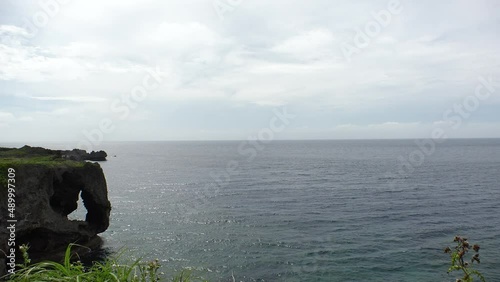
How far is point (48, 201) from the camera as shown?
1002 inches

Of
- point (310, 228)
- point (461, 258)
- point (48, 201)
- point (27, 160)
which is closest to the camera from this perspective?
point (461, 258)

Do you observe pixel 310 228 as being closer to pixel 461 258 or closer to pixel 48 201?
pixel 48 201

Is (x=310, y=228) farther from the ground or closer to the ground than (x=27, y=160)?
closer to the ground

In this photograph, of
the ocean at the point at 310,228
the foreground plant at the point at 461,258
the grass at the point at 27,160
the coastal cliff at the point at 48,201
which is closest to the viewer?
the foreground plant at the point at 461,258

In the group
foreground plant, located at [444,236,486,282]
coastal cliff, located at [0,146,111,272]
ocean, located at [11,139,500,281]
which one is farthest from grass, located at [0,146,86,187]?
foreground plant, located at [444,236,486,282]

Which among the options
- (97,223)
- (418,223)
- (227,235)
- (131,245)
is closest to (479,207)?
(418,223)

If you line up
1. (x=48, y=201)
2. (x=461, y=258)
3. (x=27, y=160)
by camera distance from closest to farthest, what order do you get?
1. (x=461, y=258)
2. (x=48, y=201)
3. (x=27, y=160)

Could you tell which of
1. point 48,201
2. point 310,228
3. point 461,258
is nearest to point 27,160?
point 48,201

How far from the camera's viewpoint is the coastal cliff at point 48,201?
23.1 m

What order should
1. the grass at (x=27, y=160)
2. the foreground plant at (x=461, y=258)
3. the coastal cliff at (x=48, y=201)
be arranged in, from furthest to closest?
the grass at (x=27, y=160)
the coastal cliff at (x=48, y=201)
the foreground plant at (x=461, y=258)

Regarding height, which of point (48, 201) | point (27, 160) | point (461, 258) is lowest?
point (48, 201)

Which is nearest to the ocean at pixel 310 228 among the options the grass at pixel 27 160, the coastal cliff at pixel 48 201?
the coastal cliff at pixel 48 201

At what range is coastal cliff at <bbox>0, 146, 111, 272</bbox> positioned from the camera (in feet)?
75.9

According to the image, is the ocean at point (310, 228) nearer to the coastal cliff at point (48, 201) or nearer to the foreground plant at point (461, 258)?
the coastal cliff at point (48, 201)
